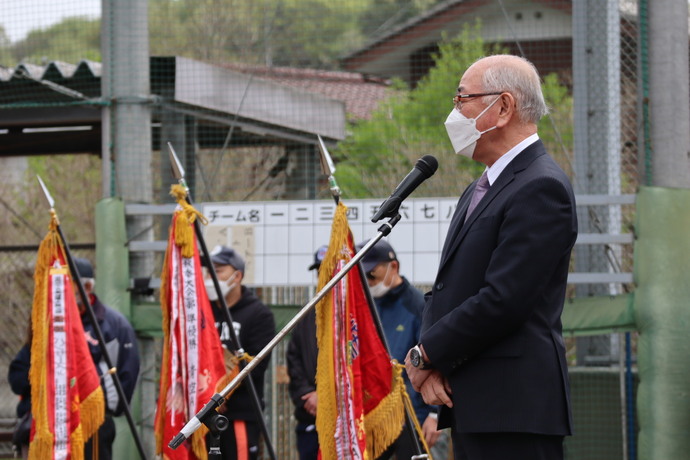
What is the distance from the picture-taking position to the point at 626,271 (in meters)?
7.29

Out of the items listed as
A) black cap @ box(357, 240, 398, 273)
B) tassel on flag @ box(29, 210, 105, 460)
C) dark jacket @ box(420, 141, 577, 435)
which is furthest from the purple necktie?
tassel on flag @ box(29, 210, 105, 460)

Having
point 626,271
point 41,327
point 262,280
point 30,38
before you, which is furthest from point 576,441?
point 30,38

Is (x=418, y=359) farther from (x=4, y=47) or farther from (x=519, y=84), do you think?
(x=4, y=47)

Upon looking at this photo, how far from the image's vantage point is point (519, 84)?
11.1ft

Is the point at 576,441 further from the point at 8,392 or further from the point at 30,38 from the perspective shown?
the point at 8,392

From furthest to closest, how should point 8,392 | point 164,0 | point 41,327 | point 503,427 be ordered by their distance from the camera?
point 8,392 → point 164,0 → point 41,327 → point 503,427

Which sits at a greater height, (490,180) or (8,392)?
(490,180)

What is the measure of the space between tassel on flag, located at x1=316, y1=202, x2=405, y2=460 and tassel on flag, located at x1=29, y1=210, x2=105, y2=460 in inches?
55.9

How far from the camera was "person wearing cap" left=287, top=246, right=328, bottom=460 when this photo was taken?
20.9ft

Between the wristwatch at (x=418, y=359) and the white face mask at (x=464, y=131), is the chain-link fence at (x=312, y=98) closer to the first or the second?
the white face mask at (x=464, y=131)

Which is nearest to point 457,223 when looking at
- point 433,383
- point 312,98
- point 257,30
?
point 433,383

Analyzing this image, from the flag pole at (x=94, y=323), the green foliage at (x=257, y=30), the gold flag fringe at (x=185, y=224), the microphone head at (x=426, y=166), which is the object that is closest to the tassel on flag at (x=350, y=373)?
the gold flag fringe at (x=185, y=224)

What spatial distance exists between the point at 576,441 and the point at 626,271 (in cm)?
126

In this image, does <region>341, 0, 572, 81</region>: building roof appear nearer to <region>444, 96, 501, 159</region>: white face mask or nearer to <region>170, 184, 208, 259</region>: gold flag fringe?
<region>170, 184, 208, 259</region>: gold flag fringe
